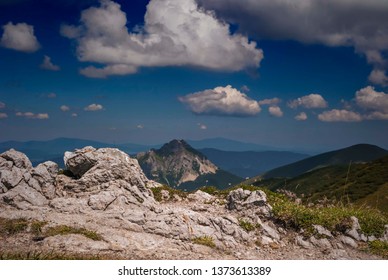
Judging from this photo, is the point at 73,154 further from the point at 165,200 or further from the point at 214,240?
the point at 214,240

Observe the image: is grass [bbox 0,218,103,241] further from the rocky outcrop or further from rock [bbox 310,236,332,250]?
rock [bbox 310,236,332,250]

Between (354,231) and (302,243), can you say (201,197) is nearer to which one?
(302,243)

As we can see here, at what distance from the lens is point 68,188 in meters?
18.2

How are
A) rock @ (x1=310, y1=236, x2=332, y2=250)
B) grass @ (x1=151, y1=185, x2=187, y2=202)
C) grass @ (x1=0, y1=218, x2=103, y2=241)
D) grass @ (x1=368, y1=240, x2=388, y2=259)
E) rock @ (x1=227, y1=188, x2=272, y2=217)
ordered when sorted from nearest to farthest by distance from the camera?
grass @ (x1=0, y1=218, x2=103, y2=241) < grass @ (x1=368, y1=240, x2=388, y2=259) < rock @ (x1=310, y1=236, x2=332, y2=250) < rock @ (x1=227, y1=188, x2=272, y2=217) < grass @ (x1=151, y1=185, x2=187, y2=202)

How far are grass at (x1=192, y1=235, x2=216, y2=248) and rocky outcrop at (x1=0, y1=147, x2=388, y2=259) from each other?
2.8 inches

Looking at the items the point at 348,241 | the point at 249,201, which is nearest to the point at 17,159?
the point at 249,201

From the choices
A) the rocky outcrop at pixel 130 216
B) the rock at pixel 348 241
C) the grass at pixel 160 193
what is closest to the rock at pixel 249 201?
the rocky outcrop at pixel 130 216

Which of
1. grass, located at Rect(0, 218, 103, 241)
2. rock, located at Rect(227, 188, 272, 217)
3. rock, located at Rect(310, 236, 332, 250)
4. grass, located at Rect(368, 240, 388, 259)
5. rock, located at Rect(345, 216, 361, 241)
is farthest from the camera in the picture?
rock, located at Rect(227, 188, 272, 217)

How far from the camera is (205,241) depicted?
14.3 m

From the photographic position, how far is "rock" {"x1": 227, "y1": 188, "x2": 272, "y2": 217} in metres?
17.1

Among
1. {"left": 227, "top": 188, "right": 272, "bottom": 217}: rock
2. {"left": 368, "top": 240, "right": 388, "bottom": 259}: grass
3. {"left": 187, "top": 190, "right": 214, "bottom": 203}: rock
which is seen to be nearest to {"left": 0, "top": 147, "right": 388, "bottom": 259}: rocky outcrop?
{"left": 227, "top": 188, "right": 272, "bottom": 217}: rock

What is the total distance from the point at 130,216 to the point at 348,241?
9605mm
